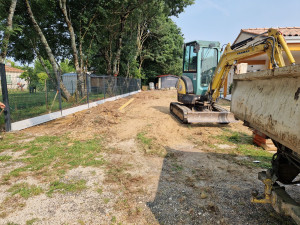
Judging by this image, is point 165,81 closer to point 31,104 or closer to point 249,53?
point 31,104

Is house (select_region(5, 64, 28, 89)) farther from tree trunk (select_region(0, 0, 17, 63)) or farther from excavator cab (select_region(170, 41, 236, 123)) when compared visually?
excavator cab (select_region(170, 41, 236, 123))

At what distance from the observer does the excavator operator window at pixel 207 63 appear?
25.6ft

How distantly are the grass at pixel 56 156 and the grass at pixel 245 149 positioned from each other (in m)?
3.38

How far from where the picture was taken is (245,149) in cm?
519

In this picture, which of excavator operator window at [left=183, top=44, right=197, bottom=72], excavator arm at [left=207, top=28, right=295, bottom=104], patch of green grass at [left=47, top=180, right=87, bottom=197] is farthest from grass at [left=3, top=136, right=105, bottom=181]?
excavator operator window at [left=183, top=44, right=197, bottom=72]

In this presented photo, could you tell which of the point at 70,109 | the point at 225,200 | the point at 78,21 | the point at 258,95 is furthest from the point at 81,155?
the point at 78,21

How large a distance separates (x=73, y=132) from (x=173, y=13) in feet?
81.0

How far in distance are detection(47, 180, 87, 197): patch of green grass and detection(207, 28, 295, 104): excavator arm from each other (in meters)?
3.95

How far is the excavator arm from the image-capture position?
11.4 feet

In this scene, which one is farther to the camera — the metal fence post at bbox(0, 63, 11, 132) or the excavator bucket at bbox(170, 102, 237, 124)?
the excavator bucket at bbox(170, 102, 237, 124)

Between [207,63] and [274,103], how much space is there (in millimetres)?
6312

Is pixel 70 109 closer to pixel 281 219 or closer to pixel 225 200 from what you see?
pixel 225 200

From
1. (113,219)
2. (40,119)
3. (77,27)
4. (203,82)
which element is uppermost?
(77,27)

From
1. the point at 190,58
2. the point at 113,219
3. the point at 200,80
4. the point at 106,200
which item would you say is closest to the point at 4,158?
the point at 106,200
